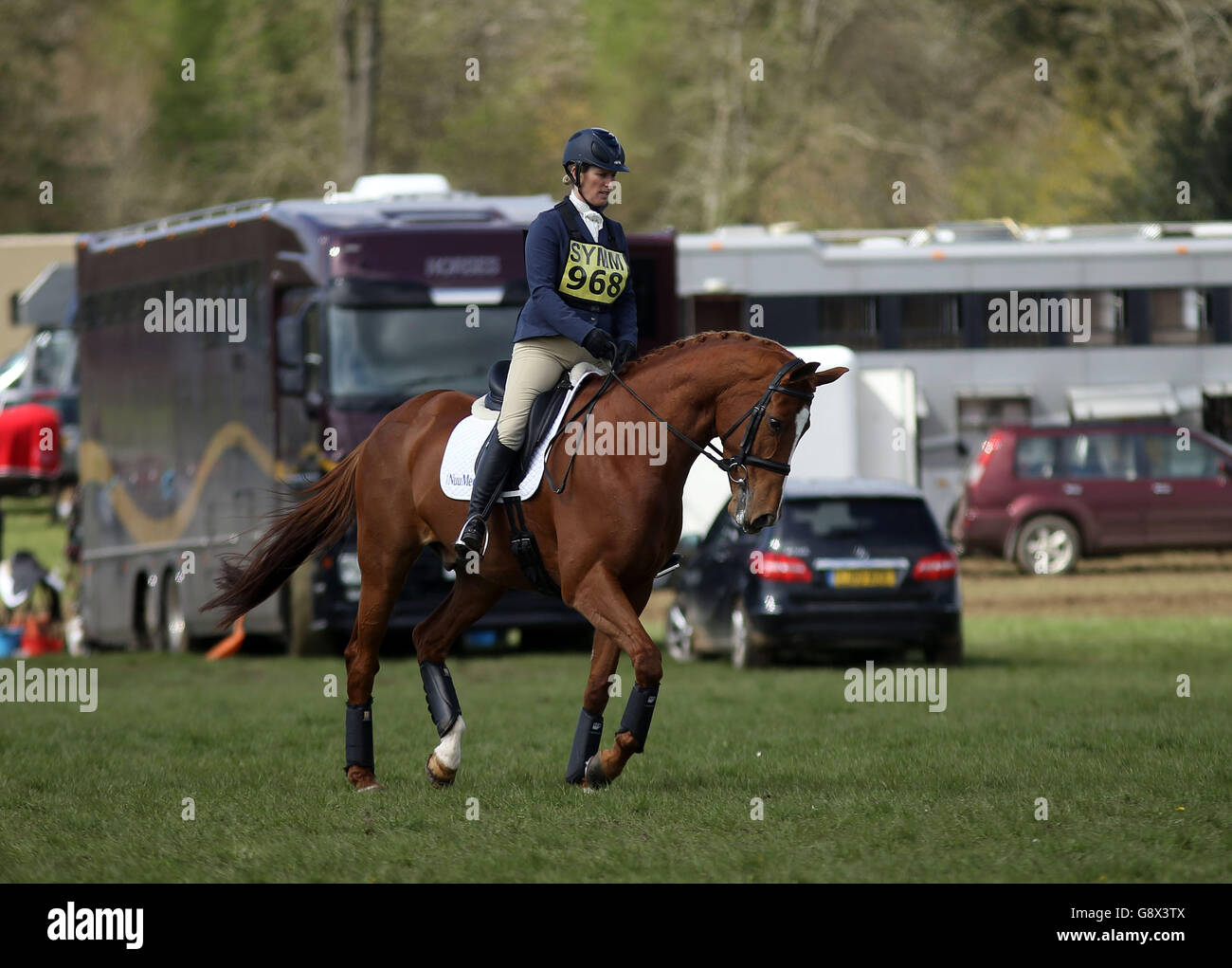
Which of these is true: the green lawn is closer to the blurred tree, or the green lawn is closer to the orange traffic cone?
the orange traffic cone

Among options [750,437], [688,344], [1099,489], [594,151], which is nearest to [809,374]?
[750,437]

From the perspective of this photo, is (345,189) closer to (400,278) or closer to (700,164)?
(700,164)

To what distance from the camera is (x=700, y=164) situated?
50562mm

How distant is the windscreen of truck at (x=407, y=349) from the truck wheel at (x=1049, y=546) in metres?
14.3

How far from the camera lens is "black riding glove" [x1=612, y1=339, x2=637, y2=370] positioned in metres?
9.69

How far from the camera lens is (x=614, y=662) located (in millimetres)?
9516

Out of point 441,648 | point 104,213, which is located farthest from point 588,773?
point 104,213

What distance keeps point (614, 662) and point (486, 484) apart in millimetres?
1030

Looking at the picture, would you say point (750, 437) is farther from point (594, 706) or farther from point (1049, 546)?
point (1049, 546)

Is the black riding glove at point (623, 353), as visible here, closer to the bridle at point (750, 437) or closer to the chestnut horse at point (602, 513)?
the chestnut horse at point (602, 513)

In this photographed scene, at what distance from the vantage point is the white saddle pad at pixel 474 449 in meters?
9.76

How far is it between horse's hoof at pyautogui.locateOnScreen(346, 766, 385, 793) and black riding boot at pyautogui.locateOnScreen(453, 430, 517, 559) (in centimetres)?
118

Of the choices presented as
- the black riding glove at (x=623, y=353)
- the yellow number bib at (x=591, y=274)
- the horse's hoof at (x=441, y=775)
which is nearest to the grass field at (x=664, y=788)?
the horse's hoof at (x=441, y=775)

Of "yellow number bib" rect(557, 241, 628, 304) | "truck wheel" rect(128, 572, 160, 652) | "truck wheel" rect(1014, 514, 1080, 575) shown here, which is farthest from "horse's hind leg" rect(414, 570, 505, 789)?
"truck wheel" rect(1014, 514, 1080, 575)
